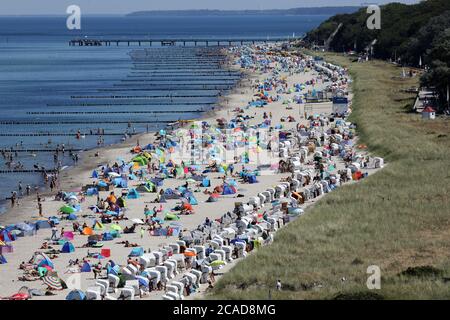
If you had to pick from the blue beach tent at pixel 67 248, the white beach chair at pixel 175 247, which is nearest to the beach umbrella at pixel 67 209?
the blue beach tent at pixel 67 248

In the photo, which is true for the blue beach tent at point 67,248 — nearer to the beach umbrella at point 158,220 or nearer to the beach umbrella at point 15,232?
the beach umbrella at point 15,232

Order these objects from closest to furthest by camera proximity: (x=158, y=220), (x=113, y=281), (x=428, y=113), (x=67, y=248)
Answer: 1. (x=113, y=281)
2. (x=67, y=248)
3. (x=158, y=220)
4. (x=428, y=113)

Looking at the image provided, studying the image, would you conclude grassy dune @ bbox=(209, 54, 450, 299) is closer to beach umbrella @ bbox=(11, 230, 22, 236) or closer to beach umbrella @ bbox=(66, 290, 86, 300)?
beach umbrella @ bbox=(66, 290, 86, 300)

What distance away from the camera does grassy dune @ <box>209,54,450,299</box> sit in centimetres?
2738

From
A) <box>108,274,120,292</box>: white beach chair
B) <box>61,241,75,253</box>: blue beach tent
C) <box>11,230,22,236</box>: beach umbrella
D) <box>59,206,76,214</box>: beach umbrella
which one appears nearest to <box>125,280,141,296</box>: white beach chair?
<box>108,274,120,292</box>: white beach chair

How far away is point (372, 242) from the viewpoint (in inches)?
1292

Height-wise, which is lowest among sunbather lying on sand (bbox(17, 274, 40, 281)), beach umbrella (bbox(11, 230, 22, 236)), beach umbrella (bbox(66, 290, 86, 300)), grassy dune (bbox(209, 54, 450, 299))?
sunbather lying on sand (bbox(17, 274, 40, 281))

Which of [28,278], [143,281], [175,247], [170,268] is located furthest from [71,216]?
[143,281]

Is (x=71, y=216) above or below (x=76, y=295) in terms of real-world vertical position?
below

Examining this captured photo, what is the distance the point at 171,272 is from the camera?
30.4 m

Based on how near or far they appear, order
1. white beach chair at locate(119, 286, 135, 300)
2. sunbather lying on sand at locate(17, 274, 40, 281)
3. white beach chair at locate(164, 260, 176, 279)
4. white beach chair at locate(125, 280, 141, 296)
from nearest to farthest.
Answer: white beach chair at locate(119, 286, 135, 300) → white beach chair at locate(125, 280, 141, 296) → white beach chair at locate(164, 260, 176, 279) → sunbather lying on sand at locate(17, 274, 40, 281)

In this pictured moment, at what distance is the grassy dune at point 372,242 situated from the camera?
27375 mm

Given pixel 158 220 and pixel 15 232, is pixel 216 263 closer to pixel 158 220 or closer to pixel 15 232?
pixel 158 220

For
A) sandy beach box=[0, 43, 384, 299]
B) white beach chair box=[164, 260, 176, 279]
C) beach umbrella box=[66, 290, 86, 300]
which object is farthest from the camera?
sandy beach box=[0, 43, 384, 299]
